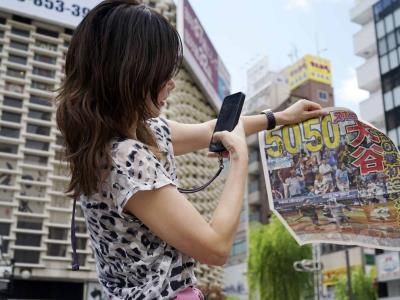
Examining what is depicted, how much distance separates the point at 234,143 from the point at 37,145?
28.2 metres

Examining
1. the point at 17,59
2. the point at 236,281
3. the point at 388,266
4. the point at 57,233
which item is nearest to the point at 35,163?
the point at 57,233

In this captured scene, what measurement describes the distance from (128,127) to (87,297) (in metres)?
29.4

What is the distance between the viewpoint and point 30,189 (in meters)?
27.7

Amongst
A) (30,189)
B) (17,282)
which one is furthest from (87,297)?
(30,189)

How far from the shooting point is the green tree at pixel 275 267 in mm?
27469

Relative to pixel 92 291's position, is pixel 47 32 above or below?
above

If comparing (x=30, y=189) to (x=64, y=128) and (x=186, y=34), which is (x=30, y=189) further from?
(x=64, y=128)

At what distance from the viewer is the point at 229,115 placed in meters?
1.70

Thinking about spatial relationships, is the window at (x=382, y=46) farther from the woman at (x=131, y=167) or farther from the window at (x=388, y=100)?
the woman at (x=131, y=167)

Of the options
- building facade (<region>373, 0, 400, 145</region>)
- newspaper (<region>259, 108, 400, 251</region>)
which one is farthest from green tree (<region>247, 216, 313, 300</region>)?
newspaper (<region>259, 108, 400, 251</region>)

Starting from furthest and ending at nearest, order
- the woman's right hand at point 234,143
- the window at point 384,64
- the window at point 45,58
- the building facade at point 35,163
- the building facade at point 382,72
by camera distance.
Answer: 1. the window at point 384,64
2. the building facade at point 382,72
3. the window at point 45,58
4. the building facade at point 35,163
5. the woman's right hand at point 234,143

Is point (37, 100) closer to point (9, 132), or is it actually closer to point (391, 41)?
point (9, 132)

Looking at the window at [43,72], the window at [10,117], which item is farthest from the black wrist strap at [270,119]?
the window at [43,72]

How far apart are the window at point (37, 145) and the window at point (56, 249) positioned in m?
4.99
